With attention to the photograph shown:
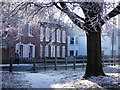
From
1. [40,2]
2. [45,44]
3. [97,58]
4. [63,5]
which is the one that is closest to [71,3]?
[63,5]

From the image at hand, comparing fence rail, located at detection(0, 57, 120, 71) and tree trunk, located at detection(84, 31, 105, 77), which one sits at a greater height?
tree trunk, located at detection(84, 31, 105, 77)

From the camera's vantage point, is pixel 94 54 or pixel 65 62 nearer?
pixel 94 54

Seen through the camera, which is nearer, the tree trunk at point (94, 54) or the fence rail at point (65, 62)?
the tree trunk at point (94, 54)

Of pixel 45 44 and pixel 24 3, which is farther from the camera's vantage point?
pixel 45 44

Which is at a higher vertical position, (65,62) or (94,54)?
(94,54)

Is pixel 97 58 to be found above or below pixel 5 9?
below

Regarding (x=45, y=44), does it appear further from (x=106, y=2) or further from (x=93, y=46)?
(x=106, y=2)

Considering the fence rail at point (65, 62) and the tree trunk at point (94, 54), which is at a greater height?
the tree trunk at point (94, 54)

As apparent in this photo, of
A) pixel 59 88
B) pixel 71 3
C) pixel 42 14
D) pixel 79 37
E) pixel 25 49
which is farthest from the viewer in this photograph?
pixel 79 37

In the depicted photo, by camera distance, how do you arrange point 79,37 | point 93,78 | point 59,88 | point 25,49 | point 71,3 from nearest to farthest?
point 59,88, point 71,3, point 93,78, point 25,49, point 79,37

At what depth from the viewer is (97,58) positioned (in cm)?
1744

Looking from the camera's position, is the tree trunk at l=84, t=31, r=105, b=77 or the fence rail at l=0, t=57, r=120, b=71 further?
the fence rail at l=0, t=57, r=120, b=71

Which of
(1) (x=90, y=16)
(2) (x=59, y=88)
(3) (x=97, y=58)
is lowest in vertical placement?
(2) (x=59, y=88)

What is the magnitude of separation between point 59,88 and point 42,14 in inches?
208
